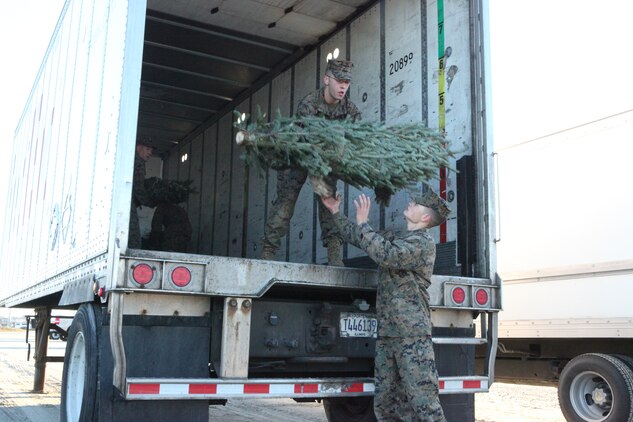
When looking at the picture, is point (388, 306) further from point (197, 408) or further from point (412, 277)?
point (197, 408)

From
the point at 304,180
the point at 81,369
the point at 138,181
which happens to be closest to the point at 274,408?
the point at 138,181

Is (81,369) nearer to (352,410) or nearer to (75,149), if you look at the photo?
(75,149)

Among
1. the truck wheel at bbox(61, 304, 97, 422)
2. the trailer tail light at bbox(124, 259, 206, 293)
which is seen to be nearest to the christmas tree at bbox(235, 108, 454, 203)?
the trailer tail light at bbox(124, 259, 206, 293)

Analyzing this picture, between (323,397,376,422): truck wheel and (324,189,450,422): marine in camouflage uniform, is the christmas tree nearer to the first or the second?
(324,189,450,422): marine in camouflage uniform

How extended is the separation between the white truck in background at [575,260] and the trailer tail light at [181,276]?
389 cm

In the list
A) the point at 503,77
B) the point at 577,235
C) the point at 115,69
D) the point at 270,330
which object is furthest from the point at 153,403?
the point at 503,77

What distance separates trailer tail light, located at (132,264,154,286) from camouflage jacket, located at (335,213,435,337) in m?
1.37

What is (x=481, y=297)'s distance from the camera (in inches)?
181

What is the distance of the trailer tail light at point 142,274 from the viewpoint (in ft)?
11.4

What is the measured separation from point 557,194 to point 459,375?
325 centimetres

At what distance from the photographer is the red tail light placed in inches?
178

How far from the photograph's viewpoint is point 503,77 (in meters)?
7.95

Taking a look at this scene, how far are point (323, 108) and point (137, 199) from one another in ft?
10.8

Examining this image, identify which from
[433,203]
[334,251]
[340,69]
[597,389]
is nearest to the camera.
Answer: [433,203]
